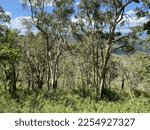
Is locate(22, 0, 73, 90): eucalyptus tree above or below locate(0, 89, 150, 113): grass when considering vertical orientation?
above

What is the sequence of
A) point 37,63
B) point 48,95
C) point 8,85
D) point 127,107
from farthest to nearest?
point 37,63
point 8,85
point 48,95
point 127,107

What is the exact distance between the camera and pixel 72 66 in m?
79.9

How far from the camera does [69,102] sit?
34.4 metres

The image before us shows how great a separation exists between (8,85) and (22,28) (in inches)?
320

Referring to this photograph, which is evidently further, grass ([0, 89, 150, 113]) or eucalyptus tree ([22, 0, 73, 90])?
eucalyptus tree ([22, 0, 73, 90])

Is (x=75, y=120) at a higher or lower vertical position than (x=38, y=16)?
lower

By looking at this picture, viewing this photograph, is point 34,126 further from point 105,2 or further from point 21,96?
point 105,2

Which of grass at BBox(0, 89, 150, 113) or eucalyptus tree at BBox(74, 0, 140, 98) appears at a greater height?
eucalyptus tree at BBox(74, 0, 140, 98)

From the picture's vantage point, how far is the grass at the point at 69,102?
21.4 m

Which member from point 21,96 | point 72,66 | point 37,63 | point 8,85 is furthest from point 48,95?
point 72,66

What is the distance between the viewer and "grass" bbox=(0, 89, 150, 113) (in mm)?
21375

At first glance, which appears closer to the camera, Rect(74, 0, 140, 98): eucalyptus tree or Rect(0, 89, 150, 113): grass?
Rect(0, 89, 150, 113): grass

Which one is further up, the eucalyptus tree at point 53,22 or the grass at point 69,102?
the eucalyptus tree at point 53,22

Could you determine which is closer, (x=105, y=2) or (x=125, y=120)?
(x=125, y=120)
